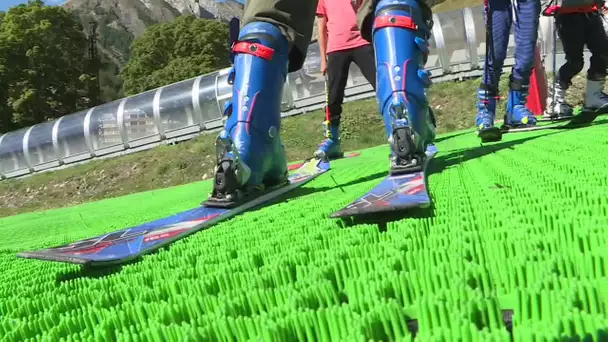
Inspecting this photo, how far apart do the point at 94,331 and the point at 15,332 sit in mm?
119

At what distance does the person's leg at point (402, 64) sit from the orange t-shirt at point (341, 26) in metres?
3.00

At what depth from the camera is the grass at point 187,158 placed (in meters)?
11.0

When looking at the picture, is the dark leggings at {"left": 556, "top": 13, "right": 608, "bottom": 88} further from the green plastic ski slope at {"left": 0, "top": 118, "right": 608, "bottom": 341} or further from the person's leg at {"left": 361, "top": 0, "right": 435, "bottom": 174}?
the green plastic ski slope at {"left": 0, "top": 118, "right": 608, "bottom": 341}

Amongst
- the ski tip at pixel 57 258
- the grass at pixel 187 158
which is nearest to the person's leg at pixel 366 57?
the ski tip at pixel 57 258

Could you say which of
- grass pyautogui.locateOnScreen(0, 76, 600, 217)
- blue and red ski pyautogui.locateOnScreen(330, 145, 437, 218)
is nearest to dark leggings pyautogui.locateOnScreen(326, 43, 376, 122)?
blue and red ski pyautogui.locateOnScreen(330, 145, 437, 218)

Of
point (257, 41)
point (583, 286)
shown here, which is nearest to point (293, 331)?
point (583, 286)

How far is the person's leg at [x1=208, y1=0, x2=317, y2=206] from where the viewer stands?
6.10 ft

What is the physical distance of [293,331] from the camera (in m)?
0.58

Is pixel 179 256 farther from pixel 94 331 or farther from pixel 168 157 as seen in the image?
pixel 168 157

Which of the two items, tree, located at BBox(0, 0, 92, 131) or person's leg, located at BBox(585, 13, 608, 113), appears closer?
person's leg, located at BBox(585, 13, 608, 113)

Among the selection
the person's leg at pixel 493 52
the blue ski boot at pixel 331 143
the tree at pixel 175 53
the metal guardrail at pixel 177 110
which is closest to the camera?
the person's leg at pixel 493 52

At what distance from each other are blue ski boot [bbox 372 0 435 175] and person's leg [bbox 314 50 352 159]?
2.71 metres

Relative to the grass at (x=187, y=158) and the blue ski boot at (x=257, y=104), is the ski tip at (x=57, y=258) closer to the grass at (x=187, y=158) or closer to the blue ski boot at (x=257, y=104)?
the blue ski boot at (x=257, y=104)

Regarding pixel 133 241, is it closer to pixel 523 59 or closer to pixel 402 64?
pixel 402 64
